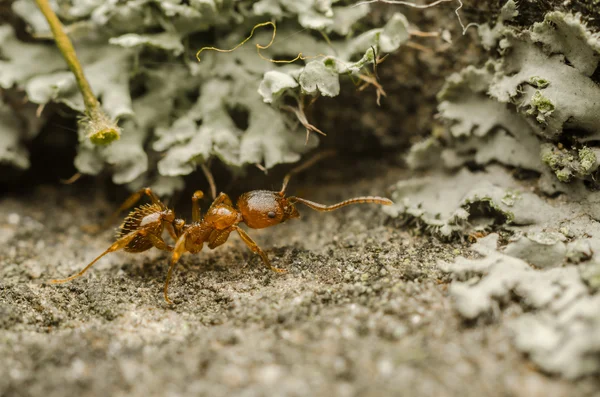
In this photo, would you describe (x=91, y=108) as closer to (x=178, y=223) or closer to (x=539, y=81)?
(x=178, y=223)

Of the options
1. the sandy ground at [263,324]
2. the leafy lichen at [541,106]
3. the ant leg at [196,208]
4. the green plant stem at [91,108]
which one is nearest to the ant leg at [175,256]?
the sandy ground at [263,324]

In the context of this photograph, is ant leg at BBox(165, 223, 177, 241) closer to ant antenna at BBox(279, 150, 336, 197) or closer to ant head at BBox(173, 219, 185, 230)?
ant head at BBox(173, 219, 185, 230)

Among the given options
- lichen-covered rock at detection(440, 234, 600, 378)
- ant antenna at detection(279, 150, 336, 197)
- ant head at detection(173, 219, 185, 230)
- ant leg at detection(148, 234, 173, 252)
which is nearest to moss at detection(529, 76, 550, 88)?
lichen-covered rock at detection(440, 234, 600, 378)

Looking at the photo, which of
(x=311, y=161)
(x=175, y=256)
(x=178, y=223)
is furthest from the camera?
(x=311, y=161)

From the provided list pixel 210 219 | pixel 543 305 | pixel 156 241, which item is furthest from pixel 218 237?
pixel 543 305

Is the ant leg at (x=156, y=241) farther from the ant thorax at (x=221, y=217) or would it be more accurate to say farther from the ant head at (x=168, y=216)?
the ant thorax at (x=221, y=217)

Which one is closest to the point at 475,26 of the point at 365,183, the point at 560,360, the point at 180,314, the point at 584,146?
the point at 584,146
